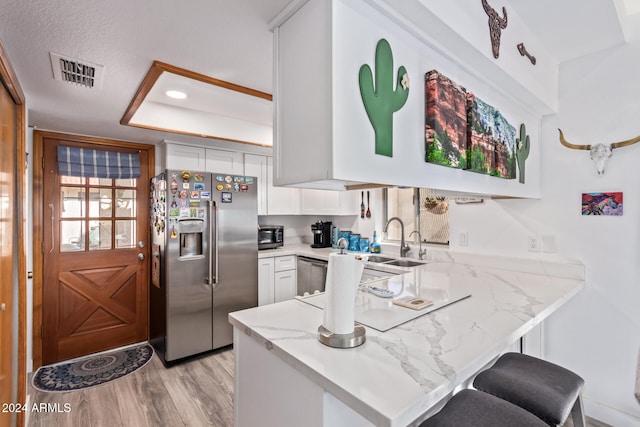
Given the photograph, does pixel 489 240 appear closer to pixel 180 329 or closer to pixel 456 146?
pixel 456 146

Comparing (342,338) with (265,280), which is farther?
(265,280)

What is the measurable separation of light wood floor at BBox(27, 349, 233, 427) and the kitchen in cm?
216

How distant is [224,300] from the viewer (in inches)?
121

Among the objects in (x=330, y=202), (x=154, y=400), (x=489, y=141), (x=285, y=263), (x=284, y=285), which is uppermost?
(x=489, y=141)

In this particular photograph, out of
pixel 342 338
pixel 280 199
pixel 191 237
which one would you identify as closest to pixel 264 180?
pixel 280 199

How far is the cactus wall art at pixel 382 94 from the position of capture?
1060 millimetres

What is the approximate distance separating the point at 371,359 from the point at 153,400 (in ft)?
6.91

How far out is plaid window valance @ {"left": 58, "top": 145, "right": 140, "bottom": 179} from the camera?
2.82 m

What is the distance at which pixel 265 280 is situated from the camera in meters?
3.45

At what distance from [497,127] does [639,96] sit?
97 centimetres

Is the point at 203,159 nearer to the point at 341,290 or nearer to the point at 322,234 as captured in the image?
the point at 322,234

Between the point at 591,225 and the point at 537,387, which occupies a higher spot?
the point at 591,225

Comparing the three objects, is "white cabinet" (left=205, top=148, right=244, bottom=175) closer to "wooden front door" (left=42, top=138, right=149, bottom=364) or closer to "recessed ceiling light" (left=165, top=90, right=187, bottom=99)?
"wooden front door" (left=42, top=138, right=149, bottom=364)

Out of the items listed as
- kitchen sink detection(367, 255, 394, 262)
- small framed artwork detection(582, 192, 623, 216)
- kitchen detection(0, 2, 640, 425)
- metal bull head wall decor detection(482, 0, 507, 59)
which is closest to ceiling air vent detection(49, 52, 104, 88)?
kitchen detection(0, 2, 640, 425)
